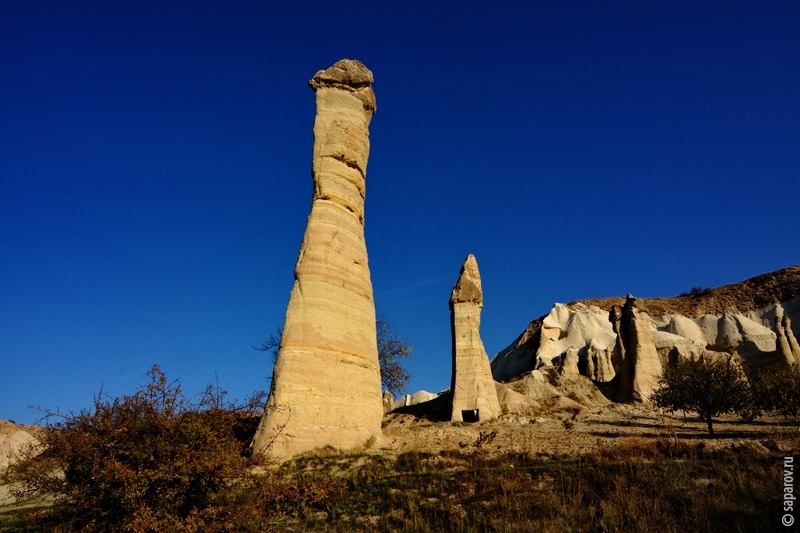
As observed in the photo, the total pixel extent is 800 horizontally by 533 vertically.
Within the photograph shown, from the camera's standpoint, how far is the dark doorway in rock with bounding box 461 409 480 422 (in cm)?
2341

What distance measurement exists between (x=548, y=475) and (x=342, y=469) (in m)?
4.85

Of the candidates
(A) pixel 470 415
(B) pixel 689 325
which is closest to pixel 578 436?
(A) pixel 470 415

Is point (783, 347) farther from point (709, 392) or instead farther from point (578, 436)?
point (578, 436)

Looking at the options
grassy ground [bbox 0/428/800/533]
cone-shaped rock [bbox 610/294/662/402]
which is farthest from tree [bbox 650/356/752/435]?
cone-shaped rock [bbox 610/294/662/402]

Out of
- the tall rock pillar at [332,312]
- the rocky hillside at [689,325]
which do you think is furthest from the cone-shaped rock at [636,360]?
the tall rock pillar at [332,312]

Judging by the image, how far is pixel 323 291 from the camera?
50.1 feet

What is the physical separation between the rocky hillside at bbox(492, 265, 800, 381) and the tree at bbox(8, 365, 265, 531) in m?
38.6

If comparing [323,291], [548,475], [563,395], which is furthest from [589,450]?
[563,395]

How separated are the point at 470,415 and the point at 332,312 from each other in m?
11.7

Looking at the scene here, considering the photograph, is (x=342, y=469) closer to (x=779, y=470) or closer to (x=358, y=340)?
(x=358, y=340)

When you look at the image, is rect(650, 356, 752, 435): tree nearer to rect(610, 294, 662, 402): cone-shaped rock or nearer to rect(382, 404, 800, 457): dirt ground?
rect(382, 404, 800, 457): dirt ground

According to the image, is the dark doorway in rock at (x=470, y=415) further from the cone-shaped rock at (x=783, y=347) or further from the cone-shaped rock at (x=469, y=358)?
the cone-shaped rock at (x=783, y=347)

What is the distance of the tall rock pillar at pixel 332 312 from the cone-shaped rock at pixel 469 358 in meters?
8.90

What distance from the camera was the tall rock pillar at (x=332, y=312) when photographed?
44.9ft
